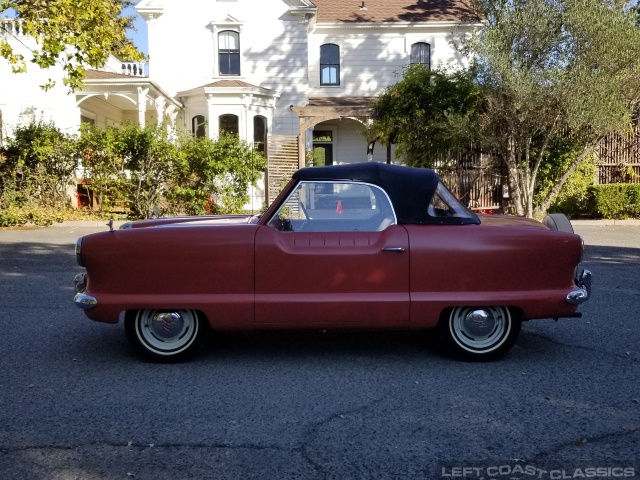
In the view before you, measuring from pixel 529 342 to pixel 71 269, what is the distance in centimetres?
719

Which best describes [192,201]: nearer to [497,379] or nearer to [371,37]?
[371,37]

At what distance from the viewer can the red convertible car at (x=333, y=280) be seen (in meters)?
5.16

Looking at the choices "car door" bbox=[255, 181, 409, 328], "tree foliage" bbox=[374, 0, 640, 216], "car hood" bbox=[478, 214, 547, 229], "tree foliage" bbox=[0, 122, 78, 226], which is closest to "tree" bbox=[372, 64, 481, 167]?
"tree foliage" bbox=[374, 0, 640, 216]

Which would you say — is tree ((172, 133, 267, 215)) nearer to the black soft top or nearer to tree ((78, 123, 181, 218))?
tree ((78, 123, 181, 218))

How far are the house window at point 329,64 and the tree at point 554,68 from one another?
30.8 ft

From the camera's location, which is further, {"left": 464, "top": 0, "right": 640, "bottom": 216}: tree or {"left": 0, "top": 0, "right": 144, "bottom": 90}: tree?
{"left": 464, "top": 0, "right": 640, "bottom": 216}: tree

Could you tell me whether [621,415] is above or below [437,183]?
below

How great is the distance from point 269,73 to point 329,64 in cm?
303

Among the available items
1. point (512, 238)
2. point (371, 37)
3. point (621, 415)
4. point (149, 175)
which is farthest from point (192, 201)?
point (621, 415)

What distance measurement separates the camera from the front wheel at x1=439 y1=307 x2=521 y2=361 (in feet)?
17.3

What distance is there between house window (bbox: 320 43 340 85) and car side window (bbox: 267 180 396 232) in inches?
857

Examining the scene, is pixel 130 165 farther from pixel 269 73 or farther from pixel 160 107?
pixel 269 73

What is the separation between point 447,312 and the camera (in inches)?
208

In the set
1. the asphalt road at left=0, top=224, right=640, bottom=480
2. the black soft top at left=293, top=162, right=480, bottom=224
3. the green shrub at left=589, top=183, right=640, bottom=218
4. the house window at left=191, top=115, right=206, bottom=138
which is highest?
the house window at left=191, top=115, right=206, bottom=138
